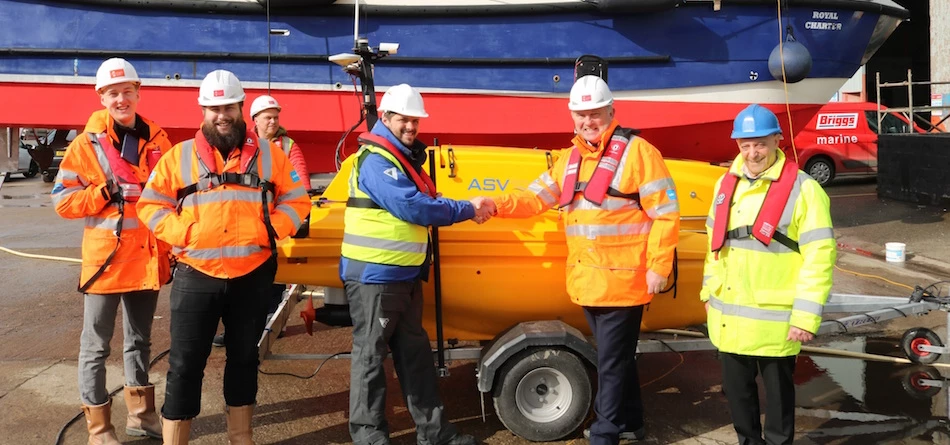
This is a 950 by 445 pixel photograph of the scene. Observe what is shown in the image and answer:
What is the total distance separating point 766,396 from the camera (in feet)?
11.4

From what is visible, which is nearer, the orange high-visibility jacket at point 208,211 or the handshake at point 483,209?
the orange high-visibility jacket at point 208,211

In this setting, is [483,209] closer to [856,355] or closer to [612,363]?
[612,363]

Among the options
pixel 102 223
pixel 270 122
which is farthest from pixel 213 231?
pixel 270 122

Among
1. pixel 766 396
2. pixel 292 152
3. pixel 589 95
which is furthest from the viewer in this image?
pixel 292 152

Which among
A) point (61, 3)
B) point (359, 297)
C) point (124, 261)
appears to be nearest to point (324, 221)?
point (359, 297)

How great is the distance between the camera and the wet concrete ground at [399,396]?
4316 millimetres

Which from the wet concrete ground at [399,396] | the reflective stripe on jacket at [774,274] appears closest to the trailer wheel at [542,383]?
the wet concrete ground at [399,396]

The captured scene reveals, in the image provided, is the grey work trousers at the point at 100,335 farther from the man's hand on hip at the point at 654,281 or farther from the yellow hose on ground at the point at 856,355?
the yellow hose on ground at the point at 856,355

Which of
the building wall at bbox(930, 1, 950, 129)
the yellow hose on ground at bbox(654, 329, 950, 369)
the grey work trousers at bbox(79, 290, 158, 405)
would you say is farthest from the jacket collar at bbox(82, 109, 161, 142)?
the building wall at bbox(930, 1, 950, 129)

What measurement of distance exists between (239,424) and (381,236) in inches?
43.9

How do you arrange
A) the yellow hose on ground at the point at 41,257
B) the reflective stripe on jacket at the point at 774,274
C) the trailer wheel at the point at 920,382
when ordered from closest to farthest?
1. the reflective stripe on jacket at the point at 774,274
2. the trailer wheel at the point at 920,382
3. the yellow hose on ground at the point at 41,257

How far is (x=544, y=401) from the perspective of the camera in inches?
169

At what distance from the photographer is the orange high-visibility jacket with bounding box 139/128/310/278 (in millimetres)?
3594

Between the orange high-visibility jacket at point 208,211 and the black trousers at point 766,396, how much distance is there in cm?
215
